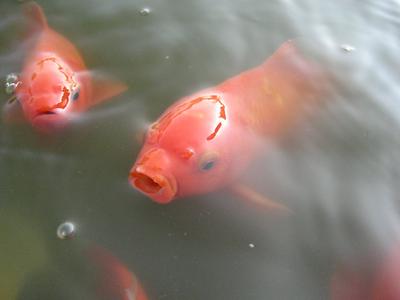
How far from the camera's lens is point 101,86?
2963mm

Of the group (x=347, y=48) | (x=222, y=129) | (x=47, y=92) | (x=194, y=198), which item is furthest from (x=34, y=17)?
(x=347, y=48)

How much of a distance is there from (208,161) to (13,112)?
1.21 meters

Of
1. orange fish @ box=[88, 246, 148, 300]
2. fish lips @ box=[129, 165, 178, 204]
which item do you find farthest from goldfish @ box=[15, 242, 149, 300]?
fish lips @ box=[129, 165, 178, 204]

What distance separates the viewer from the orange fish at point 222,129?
89.1 inches

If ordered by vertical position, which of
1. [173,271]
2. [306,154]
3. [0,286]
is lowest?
[0,286]

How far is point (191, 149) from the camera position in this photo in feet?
7.61

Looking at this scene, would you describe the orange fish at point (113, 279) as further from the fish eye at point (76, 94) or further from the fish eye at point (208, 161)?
the fish eye at point (76, 94)

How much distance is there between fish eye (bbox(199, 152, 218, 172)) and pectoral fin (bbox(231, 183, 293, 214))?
21cm

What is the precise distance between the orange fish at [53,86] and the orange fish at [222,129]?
52 centimetres

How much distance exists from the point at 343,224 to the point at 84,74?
72.1 inches

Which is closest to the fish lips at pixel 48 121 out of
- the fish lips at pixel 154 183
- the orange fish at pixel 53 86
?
the orange fish at pixel 53 86

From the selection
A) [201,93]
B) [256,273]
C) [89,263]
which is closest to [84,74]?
[201,93]

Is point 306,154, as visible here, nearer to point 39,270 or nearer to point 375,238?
point 375,238

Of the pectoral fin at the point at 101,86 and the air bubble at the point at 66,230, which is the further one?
the pectoral fin at the point at 101,86
